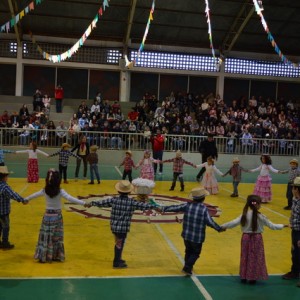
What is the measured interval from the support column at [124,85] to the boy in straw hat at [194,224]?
23877mm

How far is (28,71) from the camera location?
29797 mm

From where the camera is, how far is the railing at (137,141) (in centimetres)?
2139

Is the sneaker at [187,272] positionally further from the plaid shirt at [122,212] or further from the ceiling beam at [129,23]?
the ceiling beam at [129,23]

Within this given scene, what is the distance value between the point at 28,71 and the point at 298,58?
18.2 meters

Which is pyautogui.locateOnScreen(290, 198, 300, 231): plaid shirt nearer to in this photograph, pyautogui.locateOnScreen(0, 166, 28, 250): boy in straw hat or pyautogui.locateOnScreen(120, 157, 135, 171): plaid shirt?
pyautogui.locateOnScreen(0, 166, 28, 250): boy in straw hat

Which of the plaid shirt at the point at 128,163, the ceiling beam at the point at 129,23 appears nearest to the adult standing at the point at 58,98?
the ceiling beam at the point at 129,23

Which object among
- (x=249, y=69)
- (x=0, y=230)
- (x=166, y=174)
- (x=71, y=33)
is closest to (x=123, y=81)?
(x=71, y=33)

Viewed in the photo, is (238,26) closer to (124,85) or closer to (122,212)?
(124,85)

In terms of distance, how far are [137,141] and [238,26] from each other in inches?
435

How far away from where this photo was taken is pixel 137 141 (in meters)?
22.5

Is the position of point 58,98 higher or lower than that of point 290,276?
higher

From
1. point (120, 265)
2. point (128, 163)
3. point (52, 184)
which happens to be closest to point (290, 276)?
point (120, 265)

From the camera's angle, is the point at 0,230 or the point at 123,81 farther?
the point at 123,81

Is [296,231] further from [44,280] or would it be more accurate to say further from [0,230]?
[0,230]
